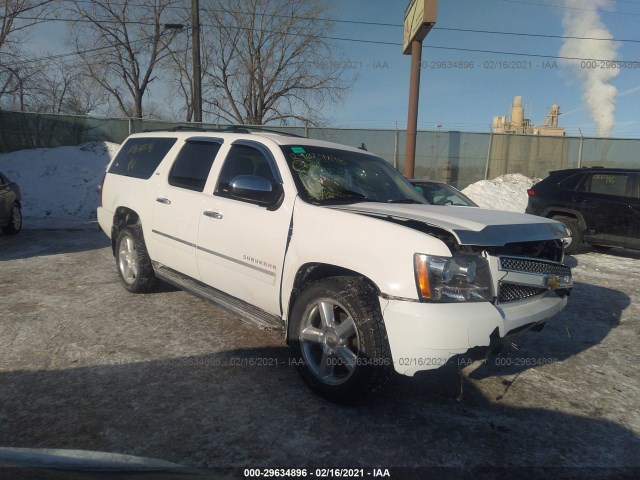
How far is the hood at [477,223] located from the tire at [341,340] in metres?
0.56

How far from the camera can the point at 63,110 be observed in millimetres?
40156

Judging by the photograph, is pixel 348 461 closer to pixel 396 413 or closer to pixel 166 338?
pixel 396 413

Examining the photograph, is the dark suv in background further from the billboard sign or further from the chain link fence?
the chain link fence

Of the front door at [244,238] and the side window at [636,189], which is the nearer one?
the front door at [244,238]

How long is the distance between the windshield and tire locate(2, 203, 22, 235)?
7.75 meters

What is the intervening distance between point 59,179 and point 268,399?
48.4 ft

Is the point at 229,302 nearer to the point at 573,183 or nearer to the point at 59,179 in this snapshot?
the point at 573,183

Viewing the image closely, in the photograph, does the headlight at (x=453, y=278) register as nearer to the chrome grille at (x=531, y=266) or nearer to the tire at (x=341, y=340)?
the chrome grille at (x=531, y=266)

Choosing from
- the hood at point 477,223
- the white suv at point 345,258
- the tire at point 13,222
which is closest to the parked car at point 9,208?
the tire at point 13,222

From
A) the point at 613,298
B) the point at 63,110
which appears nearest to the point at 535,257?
the point at 613,298

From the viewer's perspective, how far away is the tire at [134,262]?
16.5 feet

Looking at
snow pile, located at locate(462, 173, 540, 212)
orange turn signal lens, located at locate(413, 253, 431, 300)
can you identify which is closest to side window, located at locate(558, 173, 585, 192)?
snow pile, located at locate(462, 173, 540, 212)

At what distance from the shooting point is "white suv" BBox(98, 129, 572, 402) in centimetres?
257

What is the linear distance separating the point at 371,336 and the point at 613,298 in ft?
15.7
